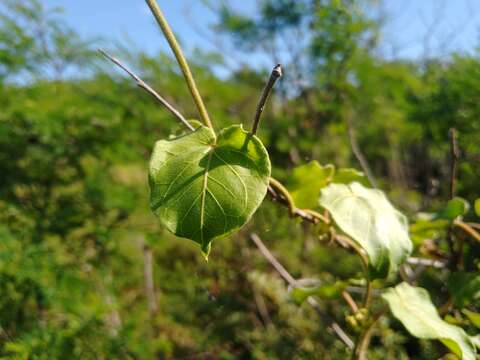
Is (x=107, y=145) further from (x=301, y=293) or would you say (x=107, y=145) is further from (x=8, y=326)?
(x=301, y=293)

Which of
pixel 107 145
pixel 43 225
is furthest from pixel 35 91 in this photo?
pixel 43 225

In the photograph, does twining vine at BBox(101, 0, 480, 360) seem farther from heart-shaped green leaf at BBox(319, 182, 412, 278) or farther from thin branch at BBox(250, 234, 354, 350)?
thin branch at BBox(250, 234, 354, 350)

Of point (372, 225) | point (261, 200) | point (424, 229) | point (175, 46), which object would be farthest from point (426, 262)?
point (175, 46)

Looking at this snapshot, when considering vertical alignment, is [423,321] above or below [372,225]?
below

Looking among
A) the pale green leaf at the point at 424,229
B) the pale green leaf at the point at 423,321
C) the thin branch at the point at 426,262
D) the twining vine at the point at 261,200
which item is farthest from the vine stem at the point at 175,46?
the thin branch at the point at 426,262

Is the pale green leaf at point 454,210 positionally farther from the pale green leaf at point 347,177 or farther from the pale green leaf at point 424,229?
the pale green leaf at point 347,177

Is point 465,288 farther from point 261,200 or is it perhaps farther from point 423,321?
point 261,200

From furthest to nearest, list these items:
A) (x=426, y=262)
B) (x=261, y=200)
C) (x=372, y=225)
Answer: (x=426, y=262) → (x=372, y=225) → (x=261, y=200)
